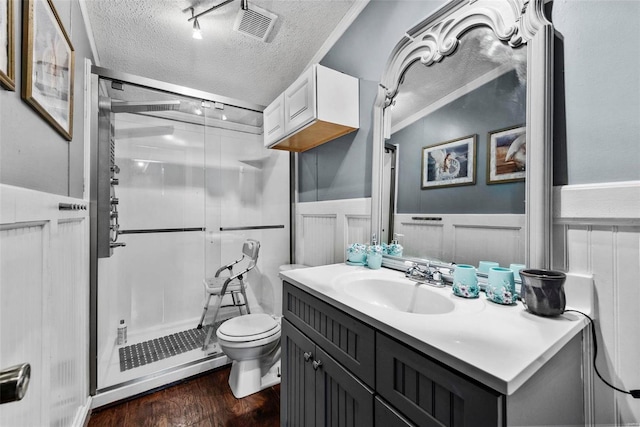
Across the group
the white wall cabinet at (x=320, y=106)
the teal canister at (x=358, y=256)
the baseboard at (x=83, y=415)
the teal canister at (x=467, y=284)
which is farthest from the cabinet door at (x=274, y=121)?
the baseboard at (x=83, y=415)

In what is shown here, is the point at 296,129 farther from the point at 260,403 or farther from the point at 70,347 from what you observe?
the point at 260,403

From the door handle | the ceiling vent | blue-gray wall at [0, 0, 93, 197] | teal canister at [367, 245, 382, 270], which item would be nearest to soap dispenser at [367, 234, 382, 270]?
teal canister at [367, 245, 382, 270]

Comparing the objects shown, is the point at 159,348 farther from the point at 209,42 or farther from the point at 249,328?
the point at 209,42

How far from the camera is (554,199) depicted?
0.86 metres

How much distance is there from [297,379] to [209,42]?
2.23m

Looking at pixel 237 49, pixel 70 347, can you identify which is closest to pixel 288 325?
pixel 70 347

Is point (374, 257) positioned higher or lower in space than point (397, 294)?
higher

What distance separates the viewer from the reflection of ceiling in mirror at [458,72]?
984 millimetres

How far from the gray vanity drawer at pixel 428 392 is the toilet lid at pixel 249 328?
116cm

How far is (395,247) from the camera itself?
4.62ft

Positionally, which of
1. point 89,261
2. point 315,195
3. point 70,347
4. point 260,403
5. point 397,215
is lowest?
point 260,403

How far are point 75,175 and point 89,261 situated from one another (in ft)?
1.81

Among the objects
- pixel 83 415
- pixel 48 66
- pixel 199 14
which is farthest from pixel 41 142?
pixel 83 415

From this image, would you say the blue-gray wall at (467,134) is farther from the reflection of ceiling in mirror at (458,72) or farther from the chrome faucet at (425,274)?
the chrome faucet at (425,274)
